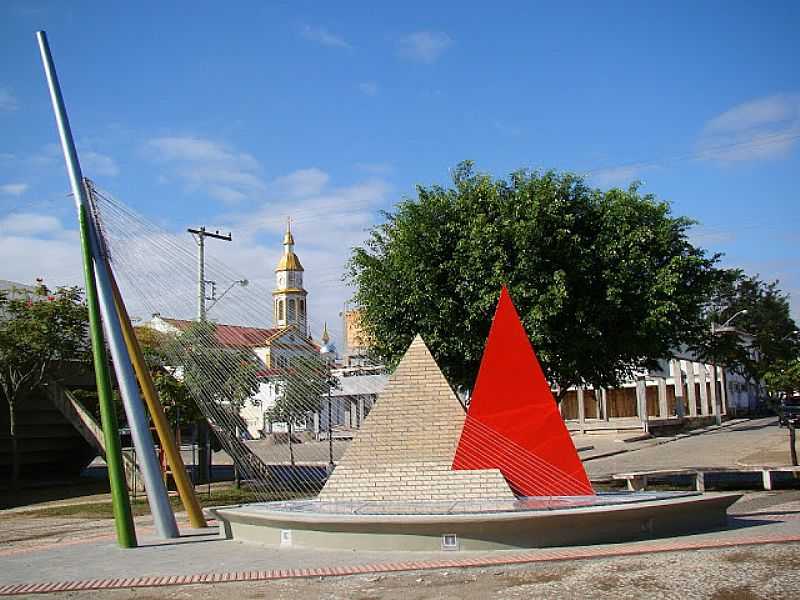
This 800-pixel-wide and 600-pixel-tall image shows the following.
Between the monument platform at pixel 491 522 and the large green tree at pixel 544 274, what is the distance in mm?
7178

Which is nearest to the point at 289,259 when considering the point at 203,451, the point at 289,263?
the point at 289,263

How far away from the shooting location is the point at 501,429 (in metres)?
12.9

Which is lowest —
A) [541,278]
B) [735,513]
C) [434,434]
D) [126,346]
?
[735,513]

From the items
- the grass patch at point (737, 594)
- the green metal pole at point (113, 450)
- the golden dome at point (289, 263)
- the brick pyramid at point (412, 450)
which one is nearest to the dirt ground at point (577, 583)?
the grass patch at point (737, 594)

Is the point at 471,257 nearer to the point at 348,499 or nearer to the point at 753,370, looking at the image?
the point at 348,499

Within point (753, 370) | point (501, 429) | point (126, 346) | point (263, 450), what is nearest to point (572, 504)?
point (501, 429)

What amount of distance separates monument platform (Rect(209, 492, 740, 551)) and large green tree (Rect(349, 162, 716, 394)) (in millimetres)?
7178

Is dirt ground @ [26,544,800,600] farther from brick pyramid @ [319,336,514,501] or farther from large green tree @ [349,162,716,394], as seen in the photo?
large green tree @ [349,162,716,394]

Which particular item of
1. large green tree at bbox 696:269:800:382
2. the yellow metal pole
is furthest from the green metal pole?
large green tree at bbox 696:269:800:382

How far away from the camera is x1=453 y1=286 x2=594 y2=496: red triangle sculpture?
41.6 ft

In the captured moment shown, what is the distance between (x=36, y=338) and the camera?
23734mm

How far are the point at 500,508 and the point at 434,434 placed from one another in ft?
7.81

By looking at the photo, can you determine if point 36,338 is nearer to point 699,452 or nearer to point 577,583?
point 577,583

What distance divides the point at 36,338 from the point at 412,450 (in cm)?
1528
